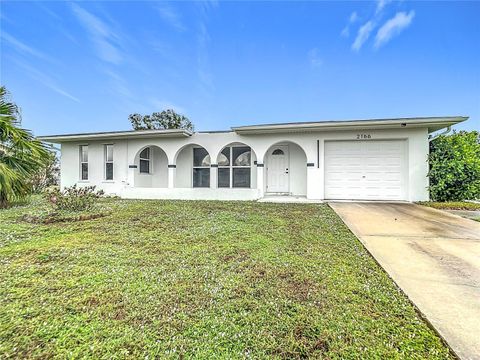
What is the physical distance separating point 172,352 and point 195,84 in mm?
18865

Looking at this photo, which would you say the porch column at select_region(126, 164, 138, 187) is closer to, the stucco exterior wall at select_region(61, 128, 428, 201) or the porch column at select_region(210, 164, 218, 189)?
the stucco exterior wall at select_region(61, 128, 428, 201)

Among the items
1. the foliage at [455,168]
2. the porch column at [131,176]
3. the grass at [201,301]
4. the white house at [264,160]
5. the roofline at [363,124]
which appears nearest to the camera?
the grass at [201,301]

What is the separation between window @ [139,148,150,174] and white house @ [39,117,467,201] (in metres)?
0.02

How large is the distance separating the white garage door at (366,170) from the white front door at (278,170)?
6.51 feet

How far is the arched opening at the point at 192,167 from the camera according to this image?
13.1 m

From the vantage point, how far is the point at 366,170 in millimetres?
10469

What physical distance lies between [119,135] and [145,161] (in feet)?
6.41

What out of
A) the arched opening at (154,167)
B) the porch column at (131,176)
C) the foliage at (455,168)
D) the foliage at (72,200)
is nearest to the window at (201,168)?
the arched opening at (154,167)

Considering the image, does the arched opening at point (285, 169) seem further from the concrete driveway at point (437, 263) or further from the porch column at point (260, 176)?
the concrete driveway at point (437, 263)

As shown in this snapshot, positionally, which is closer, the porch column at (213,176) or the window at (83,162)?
the porch column at (213,176)

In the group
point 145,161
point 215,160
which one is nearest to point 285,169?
point 215,160

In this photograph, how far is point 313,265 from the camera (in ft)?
10.9

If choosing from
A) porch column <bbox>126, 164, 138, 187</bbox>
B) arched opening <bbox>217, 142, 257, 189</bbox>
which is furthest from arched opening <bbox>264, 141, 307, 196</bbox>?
porch column <bbox>126, 164, 138, 187</bbox>

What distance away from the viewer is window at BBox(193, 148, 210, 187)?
13.1 meters
